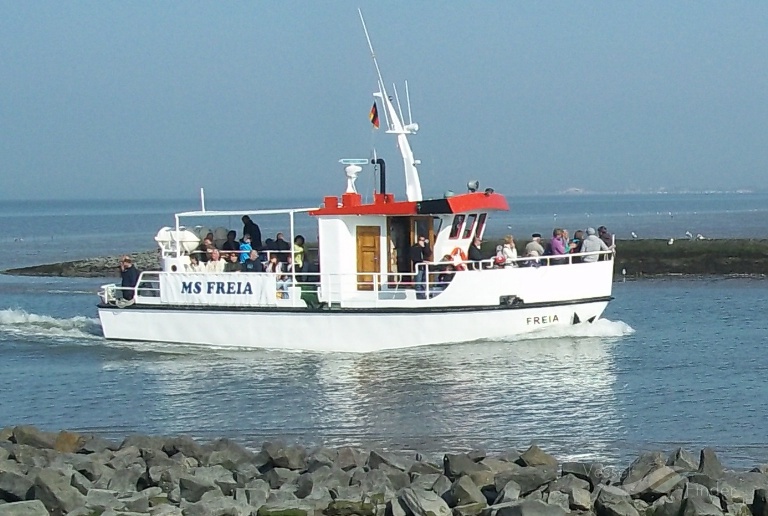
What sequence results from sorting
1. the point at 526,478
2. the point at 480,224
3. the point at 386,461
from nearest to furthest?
the point at 526,478 → the point at 386,461 → the point at 480,224

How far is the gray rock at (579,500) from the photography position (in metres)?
9.06

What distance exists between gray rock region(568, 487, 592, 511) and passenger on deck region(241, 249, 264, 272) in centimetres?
1155

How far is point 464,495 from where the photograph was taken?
9.30m

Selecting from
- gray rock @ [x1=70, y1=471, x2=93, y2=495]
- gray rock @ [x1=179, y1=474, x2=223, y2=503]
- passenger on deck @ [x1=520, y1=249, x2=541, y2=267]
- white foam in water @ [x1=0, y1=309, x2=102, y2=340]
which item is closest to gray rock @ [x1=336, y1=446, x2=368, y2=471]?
gray rock @ [x1=179, y1=474, x2=223, y2=503]

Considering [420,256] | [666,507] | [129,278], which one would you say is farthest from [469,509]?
[129,278]

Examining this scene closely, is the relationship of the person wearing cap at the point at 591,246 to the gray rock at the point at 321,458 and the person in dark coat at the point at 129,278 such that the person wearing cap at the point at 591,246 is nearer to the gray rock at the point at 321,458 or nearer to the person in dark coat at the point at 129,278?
the person in dark coat at the point at 129,278

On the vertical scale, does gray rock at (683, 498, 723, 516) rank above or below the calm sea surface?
above

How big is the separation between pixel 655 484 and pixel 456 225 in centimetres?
1082

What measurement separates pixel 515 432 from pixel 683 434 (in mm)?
1997

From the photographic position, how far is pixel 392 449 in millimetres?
12781

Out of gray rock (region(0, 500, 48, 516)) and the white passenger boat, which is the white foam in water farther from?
gray rock (region(0, 500, 48, 516))

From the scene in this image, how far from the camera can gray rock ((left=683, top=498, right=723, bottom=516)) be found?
8539 mm

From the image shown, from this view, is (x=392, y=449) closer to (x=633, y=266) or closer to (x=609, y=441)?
(x=609, y=441)

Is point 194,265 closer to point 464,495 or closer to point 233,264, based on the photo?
point 233,264
